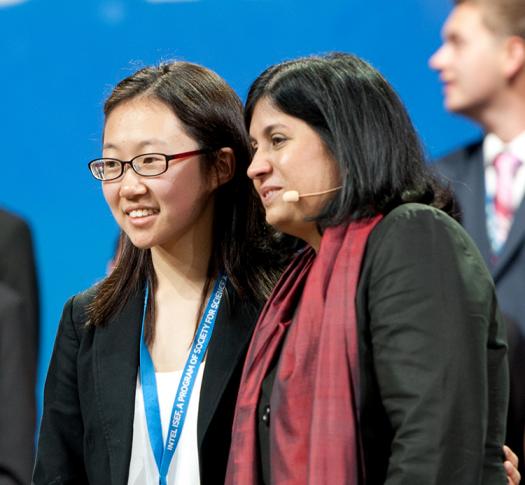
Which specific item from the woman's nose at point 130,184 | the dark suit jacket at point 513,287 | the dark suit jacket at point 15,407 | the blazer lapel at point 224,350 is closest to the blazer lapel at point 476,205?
the dark suit jacket at point 513,287

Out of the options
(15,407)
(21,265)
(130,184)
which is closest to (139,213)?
(130,184)

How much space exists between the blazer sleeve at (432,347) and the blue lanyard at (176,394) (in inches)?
28.9

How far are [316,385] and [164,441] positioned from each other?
0.70 m

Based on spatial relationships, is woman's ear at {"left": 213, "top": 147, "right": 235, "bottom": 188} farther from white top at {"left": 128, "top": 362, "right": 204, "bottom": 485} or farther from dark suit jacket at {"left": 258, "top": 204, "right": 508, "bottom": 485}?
dark suit jacket at {"left": 258, "top": 204, "right": 508, "bottom": 485}

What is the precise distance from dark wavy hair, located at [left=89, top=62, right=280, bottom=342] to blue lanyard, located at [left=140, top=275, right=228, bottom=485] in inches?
3.1

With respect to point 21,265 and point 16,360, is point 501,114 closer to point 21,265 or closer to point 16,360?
point 16,360

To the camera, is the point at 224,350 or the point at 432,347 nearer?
the point at 432,347

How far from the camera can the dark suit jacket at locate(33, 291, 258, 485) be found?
2.51 meters

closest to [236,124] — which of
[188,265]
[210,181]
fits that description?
[210,181]

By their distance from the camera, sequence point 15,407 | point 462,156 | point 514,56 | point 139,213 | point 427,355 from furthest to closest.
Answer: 1. point 15,407
2. point 462,156
3. point 139,213
4. point 514,56
5. point 427,355

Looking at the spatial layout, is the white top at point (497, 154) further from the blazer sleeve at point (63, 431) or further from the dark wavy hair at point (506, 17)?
the blazer sleeve at point (63, 431)

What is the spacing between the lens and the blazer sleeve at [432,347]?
1833mm

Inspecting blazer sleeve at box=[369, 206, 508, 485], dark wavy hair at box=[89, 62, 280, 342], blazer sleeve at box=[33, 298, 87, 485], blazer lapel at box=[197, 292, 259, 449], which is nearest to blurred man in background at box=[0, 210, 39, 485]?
blazer sleeve at box=[33, 298, 87, 485]

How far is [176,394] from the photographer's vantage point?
8.38 feet
